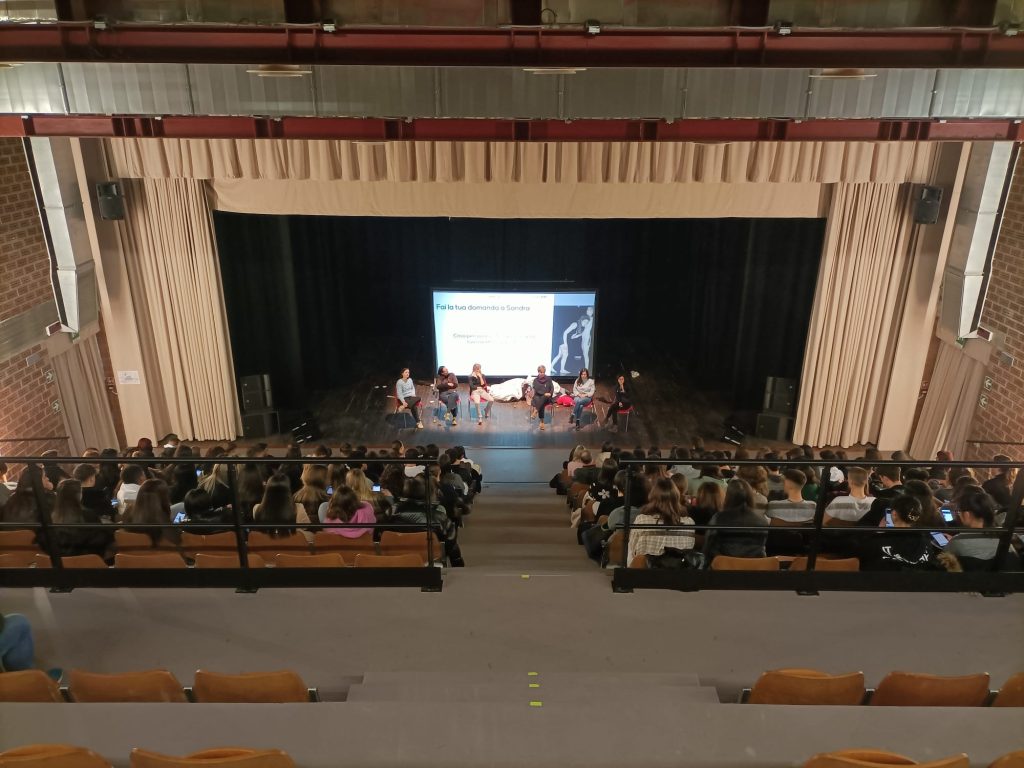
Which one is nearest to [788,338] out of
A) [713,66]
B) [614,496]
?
[614,496]

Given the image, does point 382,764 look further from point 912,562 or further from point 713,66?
point 713,66

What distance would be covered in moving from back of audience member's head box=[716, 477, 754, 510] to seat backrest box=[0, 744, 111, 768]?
139 inches

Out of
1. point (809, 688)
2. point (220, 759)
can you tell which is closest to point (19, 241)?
point (220, 759)

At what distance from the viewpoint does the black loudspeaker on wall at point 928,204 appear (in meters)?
9.57

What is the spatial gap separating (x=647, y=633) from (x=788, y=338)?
7.91 m

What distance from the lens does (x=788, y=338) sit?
11250mm

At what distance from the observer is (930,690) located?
3.51 meters

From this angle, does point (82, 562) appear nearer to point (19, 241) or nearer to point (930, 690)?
point (930, 690)

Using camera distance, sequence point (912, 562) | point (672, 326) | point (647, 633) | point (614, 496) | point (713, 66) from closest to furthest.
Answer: point (647, 633), point (912, 562), point (713, 66), point (614, 496), point (672, 326)

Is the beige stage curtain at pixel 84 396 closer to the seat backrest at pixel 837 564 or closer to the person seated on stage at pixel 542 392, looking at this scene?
the person seated on stage at pixel 542 392

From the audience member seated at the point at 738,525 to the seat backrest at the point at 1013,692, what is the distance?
5.14 feet

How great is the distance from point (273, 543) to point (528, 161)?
5970 mm

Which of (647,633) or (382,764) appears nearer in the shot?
(382,764)

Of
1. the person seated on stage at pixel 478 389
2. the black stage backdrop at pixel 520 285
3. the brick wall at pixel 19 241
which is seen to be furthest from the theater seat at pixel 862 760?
the person seated on stage at pixel 478 389
